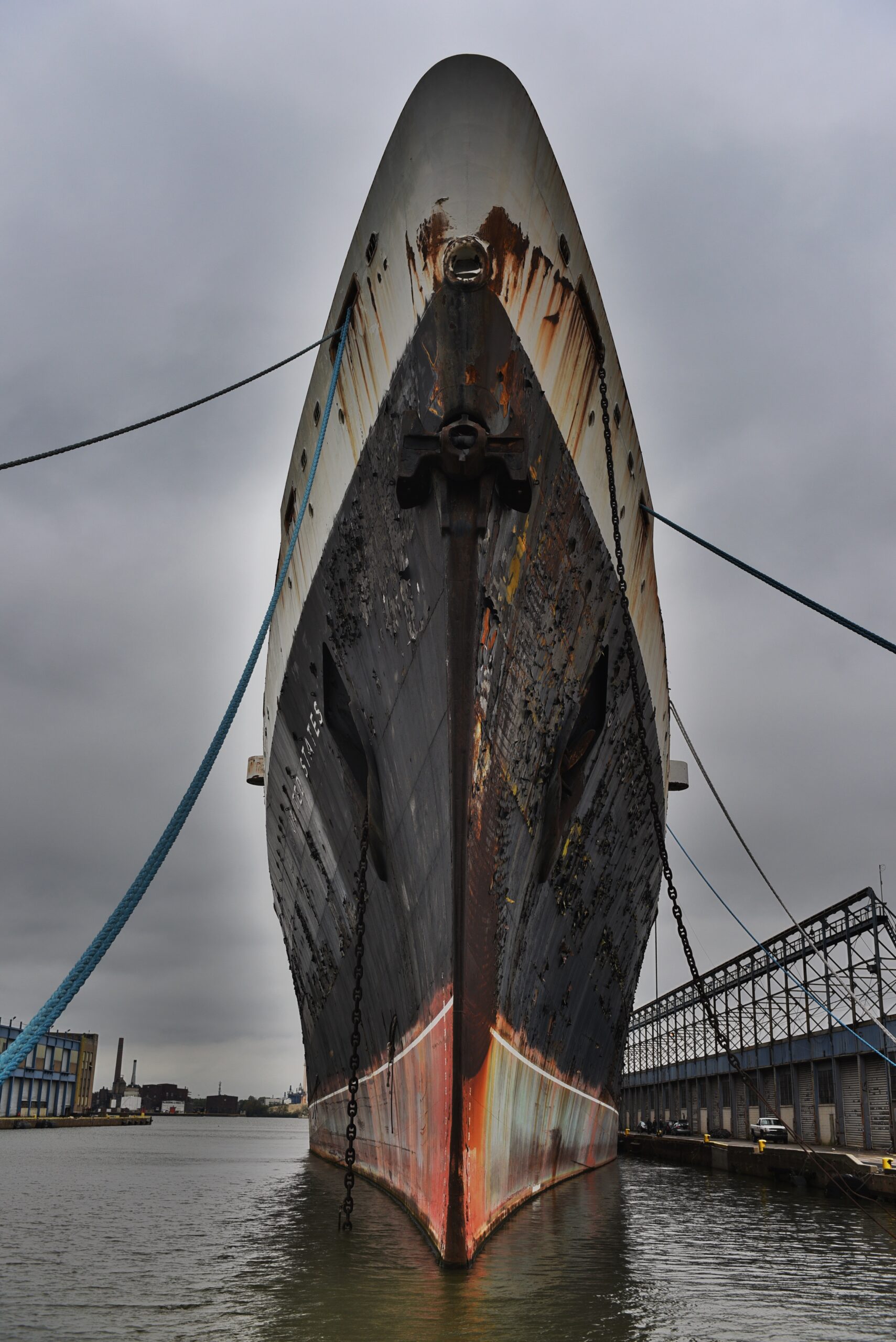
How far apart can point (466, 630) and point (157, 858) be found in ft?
7.83

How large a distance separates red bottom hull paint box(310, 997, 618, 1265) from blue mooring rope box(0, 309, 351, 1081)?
2037 mm

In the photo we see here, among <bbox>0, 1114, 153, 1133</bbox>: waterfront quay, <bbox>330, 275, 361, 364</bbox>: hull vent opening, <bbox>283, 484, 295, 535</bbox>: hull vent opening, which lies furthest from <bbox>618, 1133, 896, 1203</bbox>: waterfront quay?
<bbox>0, 1114, 153, 1133</bbox>: waterfront quay

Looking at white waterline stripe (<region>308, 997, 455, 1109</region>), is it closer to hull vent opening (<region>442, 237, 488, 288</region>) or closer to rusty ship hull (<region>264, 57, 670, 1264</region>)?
rusty ship hull (<region>264, 57, 670, 1264</region>)

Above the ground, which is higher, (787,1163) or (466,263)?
(466,263)

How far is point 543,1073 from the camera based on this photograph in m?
8.11

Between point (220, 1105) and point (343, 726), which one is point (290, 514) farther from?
point (220, 1105)

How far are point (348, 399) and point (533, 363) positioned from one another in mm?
1452

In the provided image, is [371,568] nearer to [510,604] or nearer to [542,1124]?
[510,604]

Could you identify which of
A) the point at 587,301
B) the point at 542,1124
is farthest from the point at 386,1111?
the point at 587,301

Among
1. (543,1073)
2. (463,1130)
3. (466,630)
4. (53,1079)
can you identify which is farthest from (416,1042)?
(53,1079)

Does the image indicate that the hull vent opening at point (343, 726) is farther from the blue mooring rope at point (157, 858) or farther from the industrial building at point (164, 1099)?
the industrial building at point (164, 1099)

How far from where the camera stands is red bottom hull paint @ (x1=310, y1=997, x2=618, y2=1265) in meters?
5.99

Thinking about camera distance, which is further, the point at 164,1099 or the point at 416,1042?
the point at 164,1099

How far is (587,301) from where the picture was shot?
22.1 feet
